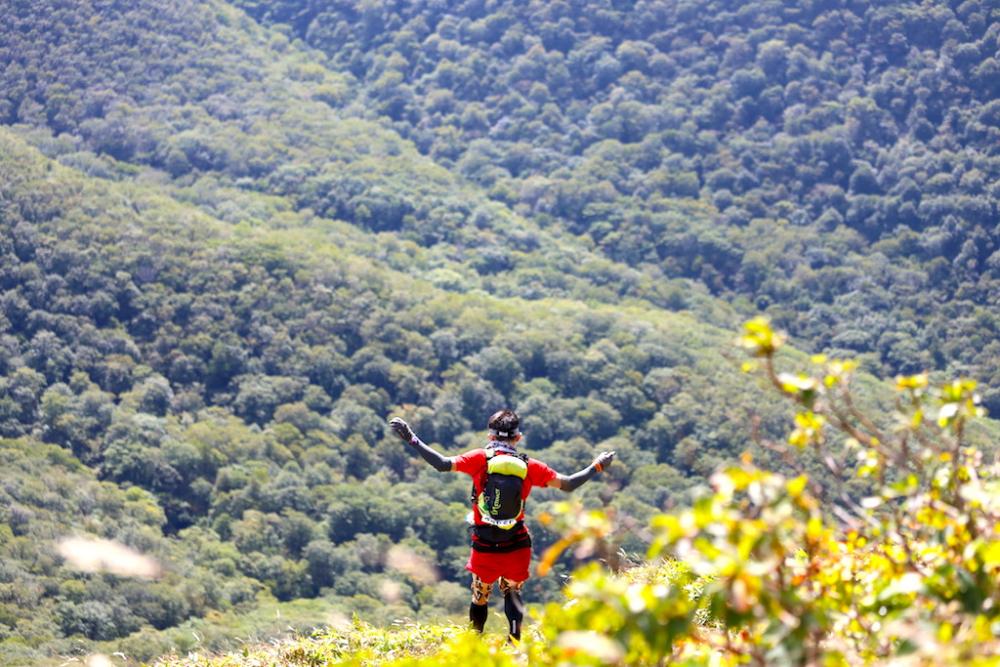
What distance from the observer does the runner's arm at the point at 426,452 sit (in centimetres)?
785

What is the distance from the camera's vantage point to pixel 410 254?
360ft

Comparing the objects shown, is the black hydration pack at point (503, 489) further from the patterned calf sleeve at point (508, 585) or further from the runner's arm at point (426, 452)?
the patterned calf sleeve at point (508, 585)

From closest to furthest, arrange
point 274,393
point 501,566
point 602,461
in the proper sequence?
point 501,566 → point 602,461 → point 274,393

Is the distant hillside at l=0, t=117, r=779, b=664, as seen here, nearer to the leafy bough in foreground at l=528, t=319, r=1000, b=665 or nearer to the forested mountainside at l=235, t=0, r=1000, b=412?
the forested mountainside at l=235, t=0, r=1000, b=412

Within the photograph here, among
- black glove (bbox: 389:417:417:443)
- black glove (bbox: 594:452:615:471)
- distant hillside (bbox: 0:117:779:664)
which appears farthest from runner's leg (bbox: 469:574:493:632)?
distant hillside (bbox: 0:117:779:664)

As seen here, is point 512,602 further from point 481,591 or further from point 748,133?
point 748,133

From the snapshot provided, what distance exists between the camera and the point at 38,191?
83.6m

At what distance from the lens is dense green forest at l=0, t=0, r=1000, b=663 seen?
61688 mm

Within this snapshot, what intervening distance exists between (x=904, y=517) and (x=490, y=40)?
494 ft

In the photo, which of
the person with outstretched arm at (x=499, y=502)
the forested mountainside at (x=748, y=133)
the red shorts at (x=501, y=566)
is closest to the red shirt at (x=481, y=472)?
the person with outstretched arm at (x=499, y=502)

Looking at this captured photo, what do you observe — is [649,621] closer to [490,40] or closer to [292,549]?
[292,549]

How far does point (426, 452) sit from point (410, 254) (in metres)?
102

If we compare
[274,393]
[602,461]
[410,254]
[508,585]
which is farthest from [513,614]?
[410,254]

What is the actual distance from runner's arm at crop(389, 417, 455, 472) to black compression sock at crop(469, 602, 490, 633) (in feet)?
2.87
